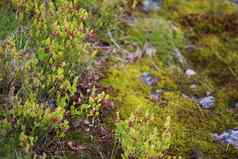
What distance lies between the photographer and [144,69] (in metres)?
4.59

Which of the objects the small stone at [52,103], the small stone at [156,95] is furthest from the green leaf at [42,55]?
the small stone at [156,95]

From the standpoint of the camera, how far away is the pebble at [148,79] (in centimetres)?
446

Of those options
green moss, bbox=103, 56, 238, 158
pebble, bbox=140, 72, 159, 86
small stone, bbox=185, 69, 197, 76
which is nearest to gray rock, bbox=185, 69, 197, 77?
small stone, bbox=185, 69, 197, 76

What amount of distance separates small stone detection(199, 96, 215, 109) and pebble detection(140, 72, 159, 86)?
17.1 inches

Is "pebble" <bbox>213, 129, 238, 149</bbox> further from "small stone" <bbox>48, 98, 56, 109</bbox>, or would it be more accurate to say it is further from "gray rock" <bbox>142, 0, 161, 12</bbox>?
"gray rock" <bbox>142, 0, 161, 12</bbox>

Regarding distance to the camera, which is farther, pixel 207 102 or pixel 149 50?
pixel 149 50

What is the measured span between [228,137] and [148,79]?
91cm

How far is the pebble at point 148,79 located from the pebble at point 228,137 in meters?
0.77

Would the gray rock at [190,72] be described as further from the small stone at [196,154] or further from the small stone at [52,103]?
the small stone at [52,103]

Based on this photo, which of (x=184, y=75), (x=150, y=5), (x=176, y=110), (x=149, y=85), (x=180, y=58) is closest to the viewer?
(x=176, y=110)

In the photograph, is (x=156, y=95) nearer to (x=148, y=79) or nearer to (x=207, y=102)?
(x=148, y=79)

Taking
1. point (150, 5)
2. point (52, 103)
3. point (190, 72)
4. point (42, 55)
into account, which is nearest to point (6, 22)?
point (42, 55)

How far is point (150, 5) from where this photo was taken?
5.43 metres

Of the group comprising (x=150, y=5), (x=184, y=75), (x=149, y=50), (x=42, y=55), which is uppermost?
(x=42, y=55)
